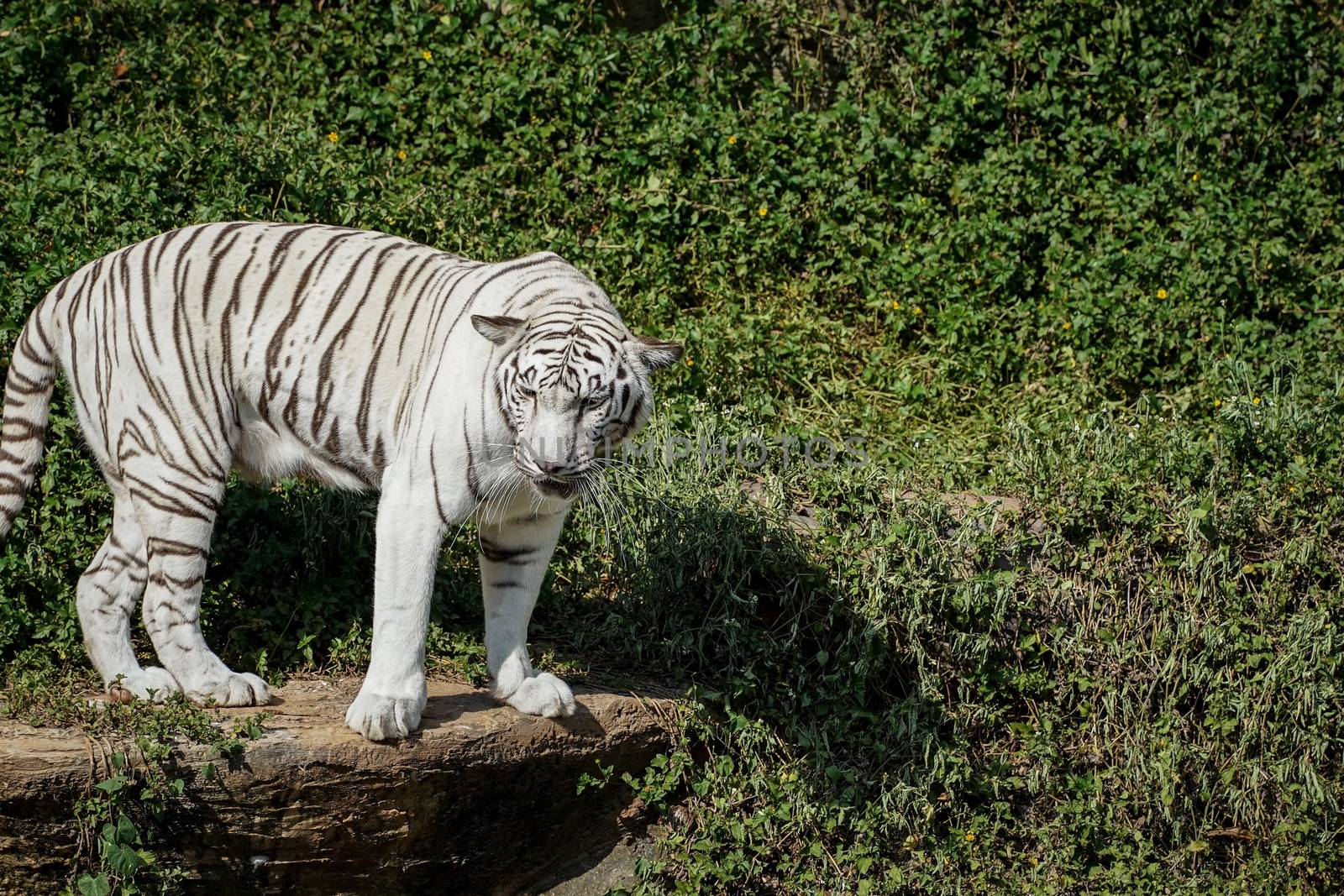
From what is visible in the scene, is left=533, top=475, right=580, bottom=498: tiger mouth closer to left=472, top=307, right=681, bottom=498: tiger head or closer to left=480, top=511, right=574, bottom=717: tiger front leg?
left=472, top=307, right=681, bottom=498: tiger head

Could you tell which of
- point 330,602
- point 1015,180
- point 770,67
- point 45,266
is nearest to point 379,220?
point 45,266

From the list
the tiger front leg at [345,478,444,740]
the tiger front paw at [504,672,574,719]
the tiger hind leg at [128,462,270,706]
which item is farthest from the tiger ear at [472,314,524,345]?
the tiger front paw at [504,672,574,719]

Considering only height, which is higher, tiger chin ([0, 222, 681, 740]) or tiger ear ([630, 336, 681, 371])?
tiger ear ([630, 336, 681, 371])

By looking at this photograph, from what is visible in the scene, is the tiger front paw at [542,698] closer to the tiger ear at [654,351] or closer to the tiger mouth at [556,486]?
the tiger mouth at [556,486]

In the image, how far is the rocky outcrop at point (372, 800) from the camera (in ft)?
11.1

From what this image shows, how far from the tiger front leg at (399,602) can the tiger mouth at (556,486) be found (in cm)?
31

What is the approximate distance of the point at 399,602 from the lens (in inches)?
134

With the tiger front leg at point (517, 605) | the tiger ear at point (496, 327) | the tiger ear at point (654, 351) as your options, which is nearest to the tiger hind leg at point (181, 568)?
the tiger front leg at point (517, 605)

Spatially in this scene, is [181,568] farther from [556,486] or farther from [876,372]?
[876,372]

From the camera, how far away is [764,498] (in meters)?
4.89

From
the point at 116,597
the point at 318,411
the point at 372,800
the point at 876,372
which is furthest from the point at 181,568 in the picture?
the point at 876,372

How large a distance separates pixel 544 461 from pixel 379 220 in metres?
2.71

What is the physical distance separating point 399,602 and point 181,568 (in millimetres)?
688

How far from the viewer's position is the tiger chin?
3416mm
